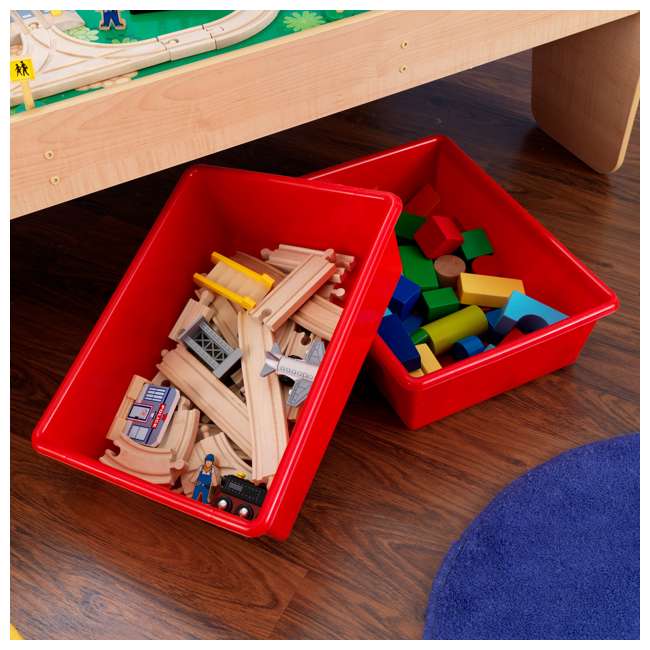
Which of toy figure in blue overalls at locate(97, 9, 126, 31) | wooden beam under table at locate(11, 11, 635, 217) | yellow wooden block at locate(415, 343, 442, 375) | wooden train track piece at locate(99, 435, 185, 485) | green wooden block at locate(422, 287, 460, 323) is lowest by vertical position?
wooden train track piece at locate(99, 435, 185, 485)

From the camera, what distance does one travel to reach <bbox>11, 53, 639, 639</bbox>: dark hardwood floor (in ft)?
3.14

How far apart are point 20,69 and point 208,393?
45 cm

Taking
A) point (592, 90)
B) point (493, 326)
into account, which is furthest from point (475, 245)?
point (592, 90)

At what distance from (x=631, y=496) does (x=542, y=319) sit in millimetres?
261

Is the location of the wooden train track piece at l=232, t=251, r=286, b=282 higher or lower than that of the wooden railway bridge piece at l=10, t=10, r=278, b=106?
lower

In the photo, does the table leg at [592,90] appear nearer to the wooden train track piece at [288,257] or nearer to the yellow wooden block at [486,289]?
the yellow wooden block at [486,289]

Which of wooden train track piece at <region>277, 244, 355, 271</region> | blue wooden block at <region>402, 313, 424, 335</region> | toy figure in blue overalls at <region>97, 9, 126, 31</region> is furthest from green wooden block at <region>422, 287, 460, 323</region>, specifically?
toy figure in blue overalls at <region>97, 9, 126, 31</region>

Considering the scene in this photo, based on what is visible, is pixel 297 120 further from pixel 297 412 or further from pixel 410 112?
pixel 410 112

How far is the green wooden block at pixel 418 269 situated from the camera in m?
1.22

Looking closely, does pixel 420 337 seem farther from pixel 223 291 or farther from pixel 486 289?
pixel 223 291

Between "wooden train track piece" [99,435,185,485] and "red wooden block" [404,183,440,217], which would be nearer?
"wooden train track piece" [99,435,185,485]

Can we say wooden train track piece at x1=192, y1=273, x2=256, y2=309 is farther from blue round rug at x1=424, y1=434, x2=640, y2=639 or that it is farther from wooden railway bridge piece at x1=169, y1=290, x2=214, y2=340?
blue round rug at x1=424, y1=434, x2=640, y2=639

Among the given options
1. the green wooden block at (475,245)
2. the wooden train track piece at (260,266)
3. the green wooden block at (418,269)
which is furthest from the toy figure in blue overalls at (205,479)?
the green wooden block at (475,245)

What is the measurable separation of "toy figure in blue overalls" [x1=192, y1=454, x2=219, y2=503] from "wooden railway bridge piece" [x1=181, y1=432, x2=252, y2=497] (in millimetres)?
10
